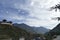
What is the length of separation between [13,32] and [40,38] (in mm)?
21752

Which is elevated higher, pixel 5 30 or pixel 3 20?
pixel 3 20

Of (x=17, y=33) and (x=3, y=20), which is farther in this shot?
(x=3, y=20)

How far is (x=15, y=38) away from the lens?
27672 millimetres

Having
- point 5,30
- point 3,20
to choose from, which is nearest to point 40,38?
point 3,20

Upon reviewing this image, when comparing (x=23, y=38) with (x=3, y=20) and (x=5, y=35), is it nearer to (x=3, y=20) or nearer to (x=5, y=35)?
(x=3, y=20)

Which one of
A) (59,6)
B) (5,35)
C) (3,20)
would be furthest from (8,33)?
(59,6)

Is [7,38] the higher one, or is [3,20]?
[3,20]

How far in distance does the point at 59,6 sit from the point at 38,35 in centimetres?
3031

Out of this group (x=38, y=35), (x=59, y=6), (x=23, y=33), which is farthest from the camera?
(x=38, y=35)

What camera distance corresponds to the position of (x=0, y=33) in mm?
24266

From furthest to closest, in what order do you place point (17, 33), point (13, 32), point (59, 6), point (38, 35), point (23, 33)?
point (38, 35) < point (23, 33) < point (17, 33) < point (13, 32) < point (59, 6)

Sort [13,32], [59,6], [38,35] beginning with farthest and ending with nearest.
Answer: [38,35] < [13,32] < [59,6]

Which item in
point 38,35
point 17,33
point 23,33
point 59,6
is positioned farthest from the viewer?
point 38,35

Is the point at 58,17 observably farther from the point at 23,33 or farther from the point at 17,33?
the point at 23,33
